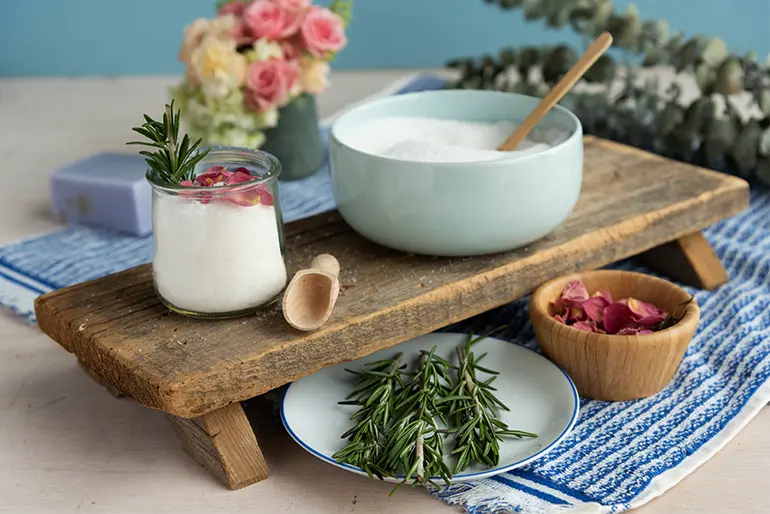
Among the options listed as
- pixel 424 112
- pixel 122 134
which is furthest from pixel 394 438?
pixel 122 134

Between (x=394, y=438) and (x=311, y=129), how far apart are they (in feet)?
2.52

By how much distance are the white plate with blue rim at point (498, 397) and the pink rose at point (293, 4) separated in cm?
60

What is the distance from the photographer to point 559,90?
37.0 inches

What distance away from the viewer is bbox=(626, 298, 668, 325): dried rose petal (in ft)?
2.91

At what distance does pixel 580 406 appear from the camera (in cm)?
88

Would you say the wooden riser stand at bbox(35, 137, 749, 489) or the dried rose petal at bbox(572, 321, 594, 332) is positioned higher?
the wooden riser stand at bbox(35, 137, 749, 489)

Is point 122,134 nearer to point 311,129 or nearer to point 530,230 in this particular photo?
point 311,129

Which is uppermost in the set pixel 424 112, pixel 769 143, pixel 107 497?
pixel 424 112

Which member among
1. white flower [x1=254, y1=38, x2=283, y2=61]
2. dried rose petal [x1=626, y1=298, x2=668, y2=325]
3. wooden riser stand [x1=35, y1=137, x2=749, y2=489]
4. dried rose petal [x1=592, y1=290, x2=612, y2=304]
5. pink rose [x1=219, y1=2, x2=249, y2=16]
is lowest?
dried rose petal [x1=626, y1=298, x2=668, y2=325]

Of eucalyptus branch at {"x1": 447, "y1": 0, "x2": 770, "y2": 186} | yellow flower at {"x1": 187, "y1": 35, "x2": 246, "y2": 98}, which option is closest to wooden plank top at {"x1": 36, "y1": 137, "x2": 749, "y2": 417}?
eucalyptus branch at {"x1": 447, "y1": 0, "x2": 770, "y2": 186}

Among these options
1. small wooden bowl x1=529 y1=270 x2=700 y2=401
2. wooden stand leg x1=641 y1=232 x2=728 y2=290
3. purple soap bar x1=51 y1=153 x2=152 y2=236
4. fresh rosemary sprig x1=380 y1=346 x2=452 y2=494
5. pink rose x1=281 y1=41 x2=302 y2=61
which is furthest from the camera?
pink rose x1=281 y1=41 x2=302 y2=61

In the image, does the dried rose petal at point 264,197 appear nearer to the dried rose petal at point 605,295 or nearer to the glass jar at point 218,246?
the glass jar at point 218,246

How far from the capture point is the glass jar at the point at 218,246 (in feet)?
2.54

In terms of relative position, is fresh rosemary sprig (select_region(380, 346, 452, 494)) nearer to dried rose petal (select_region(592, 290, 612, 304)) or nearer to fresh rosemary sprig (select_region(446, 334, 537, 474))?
fresh rosemary sprig (select_region(446, 334, 537, 474))
